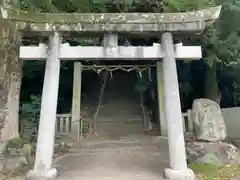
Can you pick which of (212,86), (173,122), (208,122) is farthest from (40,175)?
(212,86)

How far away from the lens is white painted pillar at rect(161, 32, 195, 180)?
19.7 ft

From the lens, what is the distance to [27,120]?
10.9 meters

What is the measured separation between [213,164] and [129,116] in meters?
6.18

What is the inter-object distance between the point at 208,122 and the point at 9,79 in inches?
207

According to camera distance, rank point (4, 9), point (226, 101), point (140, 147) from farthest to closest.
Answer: point (226, 101) → point (140, 147) → point (4, 9)

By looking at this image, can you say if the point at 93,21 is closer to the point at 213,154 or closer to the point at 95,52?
the point at 95,52

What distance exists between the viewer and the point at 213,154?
7488 mm

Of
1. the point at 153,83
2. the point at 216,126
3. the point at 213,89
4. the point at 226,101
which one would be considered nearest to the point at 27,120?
the point at 153,83

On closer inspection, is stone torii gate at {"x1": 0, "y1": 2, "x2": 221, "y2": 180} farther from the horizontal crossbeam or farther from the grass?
the grass

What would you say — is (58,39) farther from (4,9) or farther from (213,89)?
(213,89)

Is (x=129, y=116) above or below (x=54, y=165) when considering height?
above

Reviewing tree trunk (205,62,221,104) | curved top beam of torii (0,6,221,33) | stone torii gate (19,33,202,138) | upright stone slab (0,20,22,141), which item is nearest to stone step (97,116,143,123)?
tree trunk (205,62,221,104)

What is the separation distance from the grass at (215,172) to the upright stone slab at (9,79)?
15.3ft

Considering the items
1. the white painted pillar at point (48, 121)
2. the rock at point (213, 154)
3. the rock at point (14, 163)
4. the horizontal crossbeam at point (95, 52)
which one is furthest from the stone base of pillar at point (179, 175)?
the rock at point (14, 163)
